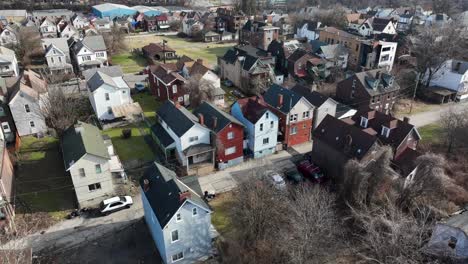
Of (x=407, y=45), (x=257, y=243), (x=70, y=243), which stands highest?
(x=407, y=45)

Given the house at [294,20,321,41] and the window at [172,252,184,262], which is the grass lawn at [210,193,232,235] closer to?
the window at [172,252,184,262]

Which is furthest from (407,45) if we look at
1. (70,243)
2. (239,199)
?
(70,243)

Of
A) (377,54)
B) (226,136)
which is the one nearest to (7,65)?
(226,136)

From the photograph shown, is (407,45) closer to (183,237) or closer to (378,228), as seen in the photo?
(378,228)

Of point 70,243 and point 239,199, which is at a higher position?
point 239,199

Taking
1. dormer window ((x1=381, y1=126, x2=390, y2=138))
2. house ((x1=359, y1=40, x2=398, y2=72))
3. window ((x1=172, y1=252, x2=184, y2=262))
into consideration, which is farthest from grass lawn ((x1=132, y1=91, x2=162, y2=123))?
house ((x1=359, y1=40, x2=398, y2=72))

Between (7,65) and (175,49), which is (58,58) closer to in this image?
(7,65)

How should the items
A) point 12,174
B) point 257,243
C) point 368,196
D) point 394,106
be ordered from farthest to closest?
point 394,106 < point 12,174 < point 368,196 < point 257,243
